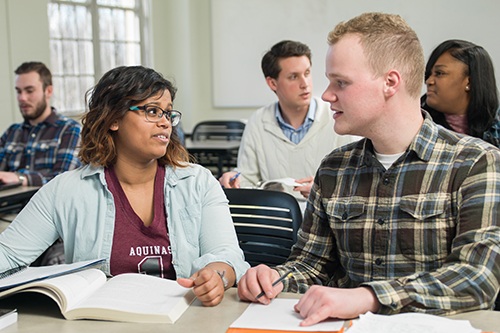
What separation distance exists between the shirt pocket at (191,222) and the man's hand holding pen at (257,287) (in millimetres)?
495

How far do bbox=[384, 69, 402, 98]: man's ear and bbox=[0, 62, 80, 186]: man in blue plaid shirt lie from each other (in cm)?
272

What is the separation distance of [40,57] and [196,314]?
525 cm

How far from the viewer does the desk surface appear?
1.01m

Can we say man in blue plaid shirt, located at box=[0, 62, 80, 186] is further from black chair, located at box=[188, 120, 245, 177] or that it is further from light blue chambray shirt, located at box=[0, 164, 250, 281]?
black chair, located at box=[188, 120, 245, 177]

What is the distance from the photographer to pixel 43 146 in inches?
140

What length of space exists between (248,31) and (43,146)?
14.3 feet

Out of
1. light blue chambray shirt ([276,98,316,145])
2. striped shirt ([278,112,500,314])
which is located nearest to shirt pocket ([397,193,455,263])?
striped shirt ([278,112,500,314])

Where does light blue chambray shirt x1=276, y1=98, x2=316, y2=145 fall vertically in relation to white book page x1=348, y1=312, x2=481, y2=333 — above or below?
above

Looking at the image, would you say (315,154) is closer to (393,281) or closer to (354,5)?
(393,281)

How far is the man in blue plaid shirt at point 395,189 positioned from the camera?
1.12m

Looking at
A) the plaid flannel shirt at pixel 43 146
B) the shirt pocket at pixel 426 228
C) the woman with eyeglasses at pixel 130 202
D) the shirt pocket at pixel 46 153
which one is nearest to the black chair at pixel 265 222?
the woman with eyeglasses at pixel 130 202

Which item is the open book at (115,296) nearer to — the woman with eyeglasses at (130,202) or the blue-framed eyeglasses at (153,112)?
the woman with eyeglasses at (130,202)

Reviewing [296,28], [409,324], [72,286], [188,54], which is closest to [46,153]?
[72,286]

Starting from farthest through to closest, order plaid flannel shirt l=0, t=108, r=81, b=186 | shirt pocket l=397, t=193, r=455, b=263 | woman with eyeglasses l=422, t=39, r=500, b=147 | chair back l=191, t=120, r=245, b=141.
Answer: chair back l=191, t=120, r=245, b=141, plaid flannel shirt l=0, t=108, r=81, b=186, woman with eyeglasses l=422, t=39, r=500, b=147, shirt pocket l=397, t=193, r=455, b=263
